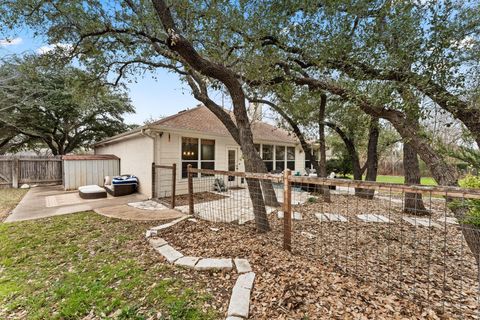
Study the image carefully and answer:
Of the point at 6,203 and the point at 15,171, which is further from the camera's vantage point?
the point at 15,171

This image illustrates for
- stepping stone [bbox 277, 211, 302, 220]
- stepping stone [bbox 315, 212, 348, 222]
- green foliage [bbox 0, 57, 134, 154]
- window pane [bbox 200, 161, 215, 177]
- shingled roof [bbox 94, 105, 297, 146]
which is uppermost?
green foliage [bbox 0, 57, 134, 154]

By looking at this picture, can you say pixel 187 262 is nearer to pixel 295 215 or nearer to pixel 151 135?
pixel 295 215

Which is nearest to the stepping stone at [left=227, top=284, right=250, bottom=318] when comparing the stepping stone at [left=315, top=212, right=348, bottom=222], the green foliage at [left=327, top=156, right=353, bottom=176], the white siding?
the stepping stone at [left=315, top=212, right=348, bottom=222]

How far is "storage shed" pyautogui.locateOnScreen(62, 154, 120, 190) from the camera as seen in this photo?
9531 mm

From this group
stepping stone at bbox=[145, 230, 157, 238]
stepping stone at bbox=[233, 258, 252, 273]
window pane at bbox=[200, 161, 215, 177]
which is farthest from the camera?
window pane at bbox=[200, 161, 215, 177]

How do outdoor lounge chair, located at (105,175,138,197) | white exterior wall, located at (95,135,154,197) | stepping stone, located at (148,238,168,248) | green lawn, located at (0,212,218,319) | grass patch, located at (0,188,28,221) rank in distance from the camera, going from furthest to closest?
outdoor lounge chair, located at (105,175,138,197) < white exterior wall, located at (95,135,154,197) < grass patch, located at (0,188,28,221) < stepping stone, located at (148,238,168,248) < green lawn, located at (0,212,218,319)

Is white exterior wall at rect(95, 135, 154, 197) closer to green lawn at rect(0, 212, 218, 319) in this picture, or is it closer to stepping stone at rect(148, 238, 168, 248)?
green lawn at rect(0, 212, 218, 319)

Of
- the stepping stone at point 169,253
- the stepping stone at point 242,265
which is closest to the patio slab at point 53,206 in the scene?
the stepping stone at point 169,253

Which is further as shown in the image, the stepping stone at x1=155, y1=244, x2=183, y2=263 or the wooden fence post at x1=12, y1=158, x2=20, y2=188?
the wooden fence post at x1=12, y1=158, x2=20, y2=188

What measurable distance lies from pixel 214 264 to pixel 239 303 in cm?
84

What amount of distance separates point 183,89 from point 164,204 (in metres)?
3.75

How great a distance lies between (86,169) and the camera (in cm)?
991

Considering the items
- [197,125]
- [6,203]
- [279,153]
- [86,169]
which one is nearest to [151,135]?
[197,125]

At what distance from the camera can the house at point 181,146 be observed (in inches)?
308
